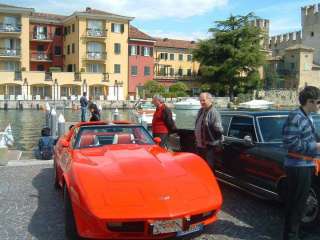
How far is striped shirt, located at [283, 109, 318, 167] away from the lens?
17.8 feet

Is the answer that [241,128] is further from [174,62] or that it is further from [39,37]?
[174,62]

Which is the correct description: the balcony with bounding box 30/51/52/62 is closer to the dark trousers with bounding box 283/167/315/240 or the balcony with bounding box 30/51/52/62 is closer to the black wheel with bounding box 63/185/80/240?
the black wheel with bounding box 63/185/80/240

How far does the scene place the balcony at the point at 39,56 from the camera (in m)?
71.9

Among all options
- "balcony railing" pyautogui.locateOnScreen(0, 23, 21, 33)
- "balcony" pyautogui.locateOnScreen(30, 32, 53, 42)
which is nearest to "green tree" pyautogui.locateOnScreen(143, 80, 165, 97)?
"balcony" pyautogui.locateOnScreen(30, 32, 53, 42)

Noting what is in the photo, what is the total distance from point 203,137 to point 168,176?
233 centimetres

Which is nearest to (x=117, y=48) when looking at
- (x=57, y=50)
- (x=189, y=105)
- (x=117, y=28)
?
(x=117, y=28)

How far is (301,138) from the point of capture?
544 cm

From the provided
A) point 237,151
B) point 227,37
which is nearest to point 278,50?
point 227,37

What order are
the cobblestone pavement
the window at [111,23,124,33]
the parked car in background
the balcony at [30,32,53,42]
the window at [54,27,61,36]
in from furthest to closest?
the window at [54,27,61,36], the window at [111,23,124,33], the balcony at [30,32,53,42], the parked car in background, the cobblestone pavement

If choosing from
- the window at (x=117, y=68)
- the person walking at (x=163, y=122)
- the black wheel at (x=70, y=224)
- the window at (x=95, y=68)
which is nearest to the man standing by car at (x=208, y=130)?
the person walking at (x=163, y=122)

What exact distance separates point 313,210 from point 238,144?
215 centimetres

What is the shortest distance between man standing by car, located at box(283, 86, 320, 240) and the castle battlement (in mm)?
116094

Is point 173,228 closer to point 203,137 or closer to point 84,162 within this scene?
point 84,162

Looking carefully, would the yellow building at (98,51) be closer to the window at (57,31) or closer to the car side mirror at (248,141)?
the window at (57,31)
